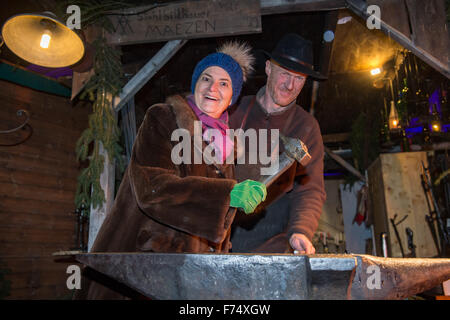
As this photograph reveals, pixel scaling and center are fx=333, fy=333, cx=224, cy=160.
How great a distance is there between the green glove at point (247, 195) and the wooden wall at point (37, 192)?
5.14 metres

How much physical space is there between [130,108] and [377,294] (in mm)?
4022

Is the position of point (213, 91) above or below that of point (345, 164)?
below

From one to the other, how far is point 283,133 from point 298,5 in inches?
61.8

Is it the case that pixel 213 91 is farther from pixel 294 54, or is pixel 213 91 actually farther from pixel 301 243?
pixel 301 243

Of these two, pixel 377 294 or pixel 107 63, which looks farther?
pixel 107 63

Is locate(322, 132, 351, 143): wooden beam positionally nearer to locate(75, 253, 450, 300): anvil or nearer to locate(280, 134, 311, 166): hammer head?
locate(280, 134, 311, 166): hammer head

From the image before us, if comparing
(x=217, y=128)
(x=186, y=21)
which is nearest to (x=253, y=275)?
(x=217, y=128)

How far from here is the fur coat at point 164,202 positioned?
1821mm

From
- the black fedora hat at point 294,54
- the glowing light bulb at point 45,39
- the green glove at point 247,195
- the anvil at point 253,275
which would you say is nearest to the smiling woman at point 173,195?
the green glove at point 247,195

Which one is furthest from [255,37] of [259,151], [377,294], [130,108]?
[377,294]

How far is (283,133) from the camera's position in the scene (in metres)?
3.40

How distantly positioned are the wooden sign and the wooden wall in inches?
129

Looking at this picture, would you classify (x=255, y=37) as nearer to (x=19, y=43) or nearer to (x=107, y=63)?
(x=107, y=63)
